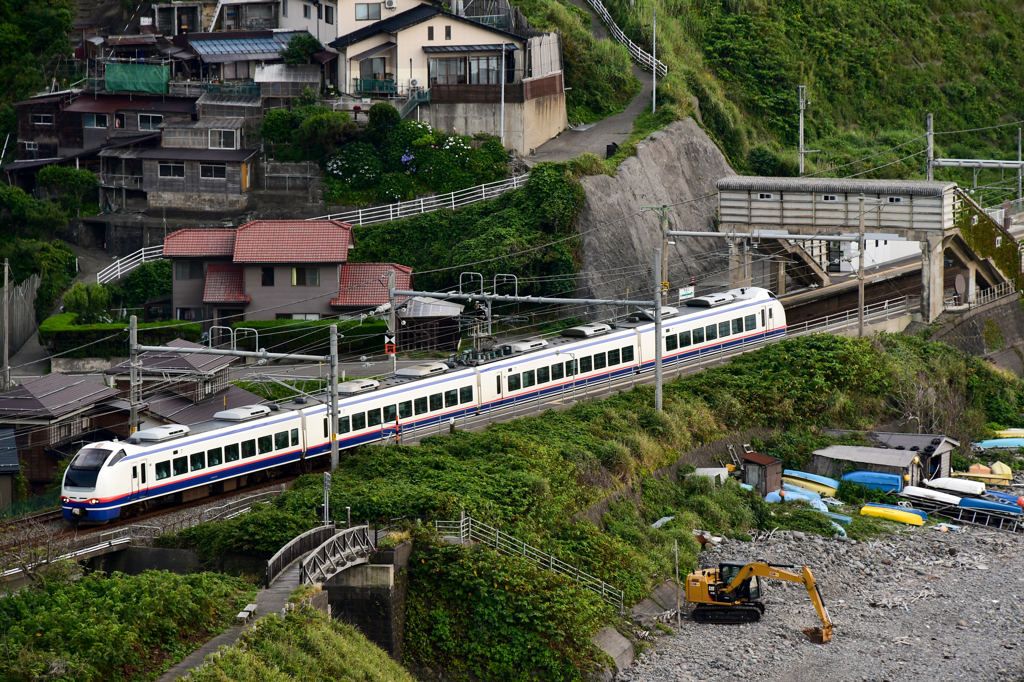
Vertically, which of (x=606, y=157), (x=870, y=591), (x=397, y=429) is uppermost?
(x=606, y=157)

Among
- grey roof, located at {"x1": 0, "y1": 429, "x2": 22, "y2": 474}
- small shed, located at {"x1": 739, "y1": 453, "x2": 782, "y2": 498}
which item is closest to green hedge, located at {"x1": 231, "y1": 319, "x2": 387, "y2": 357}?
grey roof, located at {"x1": 0, "y1": 429, "x2": 22, "y2": 474}

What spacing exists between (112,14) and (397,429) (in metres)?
45.5

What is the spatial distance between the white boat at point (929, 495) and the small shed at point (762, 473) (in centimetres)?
404

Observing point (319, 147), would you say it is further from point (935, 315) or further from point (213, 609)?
point (213, 609)

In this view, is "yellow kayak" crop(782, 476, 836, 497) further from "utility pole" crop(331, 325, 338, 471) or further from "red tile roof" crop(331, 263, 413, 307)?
"red tile roof" crop(331, 263, 413, 307)

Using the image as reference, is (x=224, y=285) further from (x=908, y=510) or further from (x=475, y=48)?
(x=908, y=510)

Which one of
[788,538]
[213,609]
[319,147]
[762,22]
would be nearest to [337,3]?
[319,147]

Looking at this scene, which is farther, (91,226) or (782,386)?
(91,226)

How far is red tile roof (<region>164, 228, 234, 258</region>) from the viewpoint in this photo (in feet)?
173

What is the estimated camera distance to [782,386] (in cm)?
4722

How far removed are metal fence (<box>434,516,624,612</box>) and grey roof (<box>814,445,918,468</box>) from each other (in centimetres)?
1322

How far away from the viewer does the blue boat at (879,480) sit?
42812 mm

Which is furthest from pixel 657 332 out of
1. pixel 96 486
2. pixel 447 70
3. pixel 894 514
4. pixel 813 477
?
pixel 447 70

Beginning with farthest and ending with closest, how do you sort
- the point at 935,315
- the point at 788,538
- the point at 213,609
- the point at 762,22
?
the point at 762,22 → the point at 935,315 → the point at 788,538 → the point at 213,609
